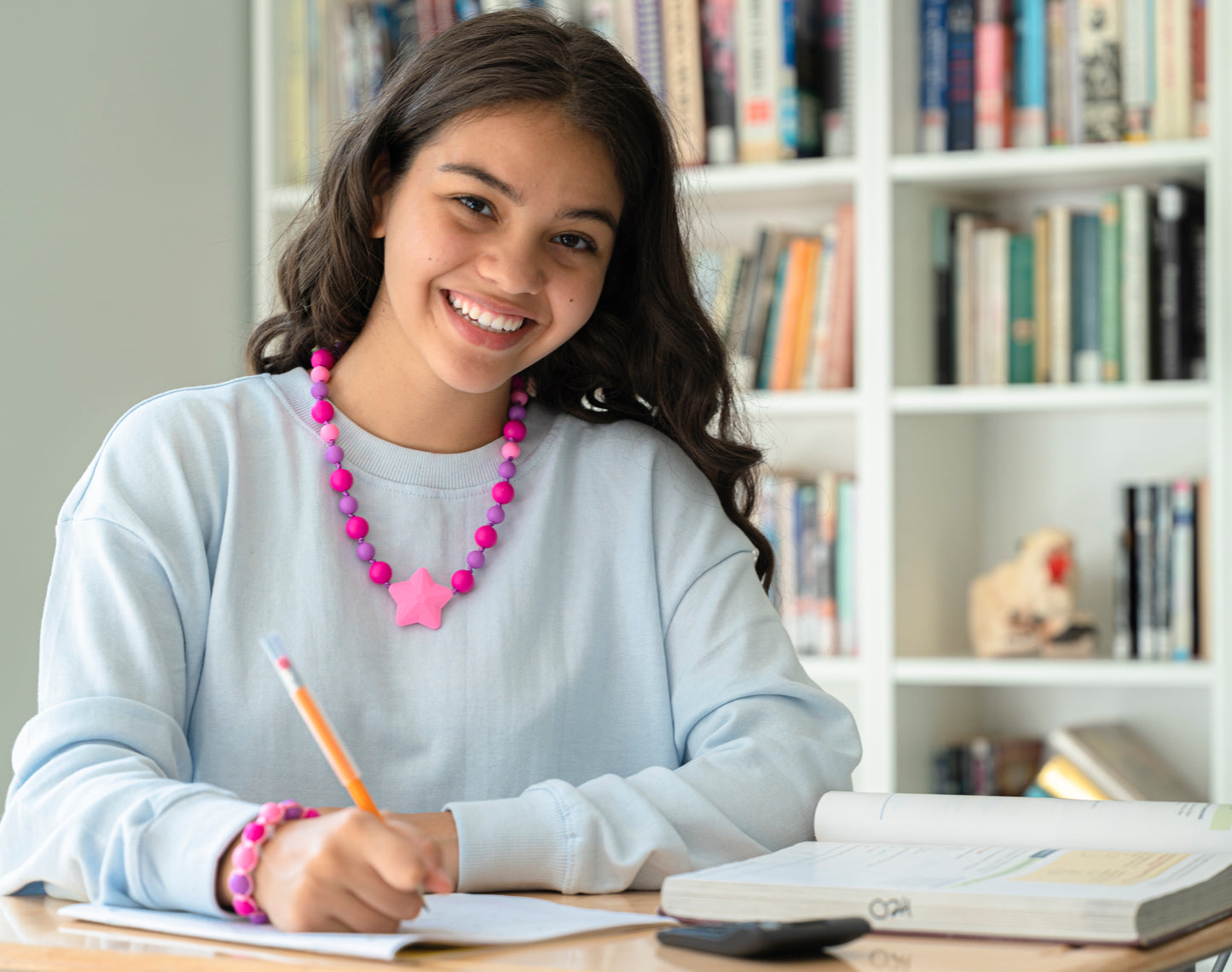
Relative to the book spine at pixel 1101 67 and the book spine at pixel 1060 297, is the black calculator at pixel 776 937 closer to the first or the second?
the book spine at pixel 1060 297

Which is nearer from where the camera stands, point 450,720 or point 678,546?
point 450,720

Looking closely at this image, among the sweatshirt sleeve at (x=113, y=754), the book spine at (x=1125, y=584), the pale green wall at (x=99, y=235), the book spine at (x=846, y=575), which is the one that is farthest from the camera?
the book spine at (x=846, y=575)

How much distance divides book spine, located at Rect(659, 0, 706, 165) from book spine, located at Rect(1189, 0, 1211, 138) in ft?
2.47

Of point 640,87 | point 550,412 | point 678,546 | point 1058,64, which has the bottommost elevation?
point 678,546

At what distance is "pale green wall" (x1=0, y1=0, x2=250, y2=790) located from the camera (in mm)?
2096

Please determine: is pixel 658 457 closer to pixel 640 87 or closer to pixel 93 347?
pixel 640 87

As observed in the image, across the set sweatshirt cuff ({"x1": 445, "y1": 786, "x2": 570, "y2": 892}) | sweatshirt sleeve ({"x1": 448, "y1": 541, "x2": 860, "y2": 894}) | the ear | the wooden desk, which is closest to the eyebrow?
the ear

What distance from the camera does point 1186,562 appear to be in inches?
85.1

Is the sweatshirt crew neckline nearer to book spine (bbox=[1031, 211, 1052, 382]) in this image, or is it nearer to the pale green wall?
the pale green wall

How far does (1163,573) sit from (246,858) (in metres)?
1.75

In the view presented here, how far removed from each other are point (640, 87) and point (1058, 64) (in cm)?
122

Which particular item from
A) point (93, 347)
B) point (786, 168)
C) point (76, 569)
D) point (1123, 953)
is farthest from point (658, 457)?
point (93, 347)

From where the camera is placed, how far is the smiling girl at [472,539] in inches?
38.8

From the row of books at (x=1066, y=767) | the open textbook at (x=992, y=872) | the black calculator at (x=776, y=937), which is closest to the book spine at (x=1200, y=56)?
the row of books at (x=1066, y=767)
